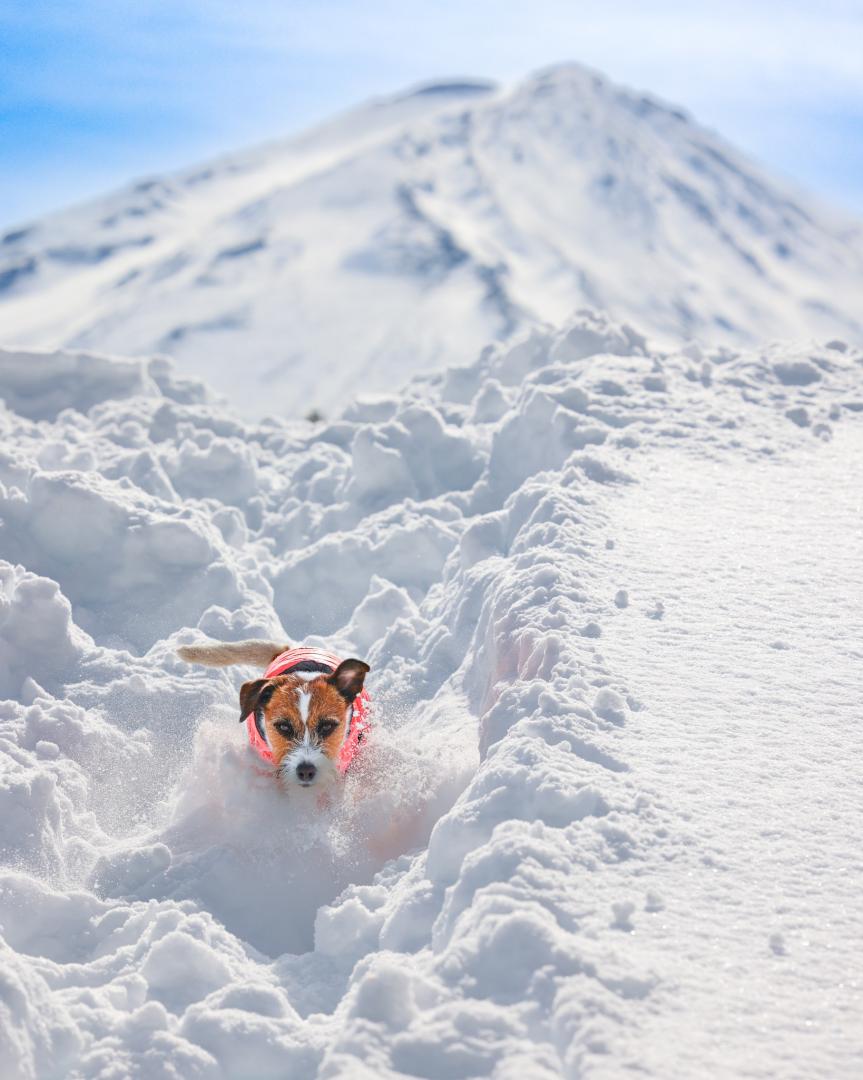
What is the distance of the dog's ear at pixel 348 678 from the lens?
19.1 ft

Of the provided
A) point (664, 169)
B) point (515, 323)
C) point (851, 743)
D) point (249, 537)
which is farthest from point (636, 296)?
point (851, 743)

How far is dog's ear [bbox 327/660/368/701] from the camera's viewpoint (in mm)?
5828

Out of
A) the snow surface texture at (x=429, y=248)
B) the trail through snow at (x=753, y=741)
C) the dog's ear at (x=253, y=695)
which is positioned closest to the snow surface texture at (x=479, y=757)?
the trail through snow at (x=753, y=741)

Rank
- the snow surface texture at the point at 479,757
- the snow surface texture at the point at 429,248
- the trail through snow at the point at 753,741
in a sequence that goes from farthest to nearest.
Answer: the snow surface texture at the point at 429,248
the snow surface texture at the point at 479,757
the trail through snow at the point at 753,741

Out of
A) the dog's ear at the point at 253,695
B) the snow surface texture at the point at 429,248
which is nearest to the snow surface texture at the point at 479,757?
the dog's ear at the point at 253,695

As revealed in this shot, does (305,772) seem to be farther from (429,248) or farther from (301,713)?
(429,248)

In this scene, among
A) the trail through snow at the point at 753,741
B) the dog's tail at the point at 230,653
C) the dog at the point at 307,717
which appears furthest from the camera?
the dog's tail at the point at 230,653

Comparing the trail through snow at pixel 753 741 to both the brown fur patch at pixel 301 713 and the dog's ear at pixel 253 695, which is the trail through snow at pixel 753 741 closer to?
the brown fur patch at pixel 301 713

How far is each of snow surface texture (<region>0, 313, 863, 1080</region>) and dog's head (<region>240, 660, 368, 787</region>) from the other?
196 mm

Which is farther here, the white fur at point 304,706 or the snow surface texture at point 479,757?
the white fur at point 304,706

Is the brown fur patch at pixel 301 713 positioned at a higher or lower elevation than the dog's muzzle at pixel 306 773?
higher

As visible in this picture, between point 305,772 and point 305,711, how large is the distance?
0.34 m

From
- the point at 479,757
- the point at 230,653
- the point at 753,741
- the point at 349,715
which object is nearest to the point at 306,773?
the point at 349,715

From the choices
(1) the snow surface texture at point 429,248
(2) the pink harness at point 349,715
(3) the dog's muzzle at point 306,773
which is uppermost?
(1) the snow surface texture at point 429,248
